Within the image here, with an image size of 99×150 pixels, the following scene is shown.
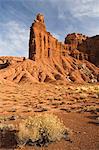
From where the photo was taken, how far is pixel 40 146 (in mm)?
9211

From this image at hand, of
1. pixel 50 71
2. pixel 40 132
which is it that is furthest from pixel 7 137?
pixel 50 71

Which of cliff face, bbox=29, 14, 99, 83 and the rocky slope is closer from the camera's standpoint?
the rocky slope

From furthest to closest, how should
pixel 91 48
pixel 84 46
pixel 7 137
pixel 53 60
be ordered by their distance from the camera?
pixel 84 46 < pixel 91 48 < pixel 53 60 < pixel 7 137

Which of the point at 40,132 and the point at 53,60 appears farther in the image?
the point at 53,60

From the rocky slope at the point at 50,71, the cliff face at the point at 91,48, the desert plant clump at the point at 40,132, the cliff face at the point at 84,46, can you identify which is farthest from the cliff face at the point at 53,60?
the desert plant clump at the point at 40,132

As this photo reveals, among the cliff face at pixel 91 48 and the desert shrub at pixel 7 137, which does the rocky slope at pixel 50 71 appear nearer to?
the cliff face at pixel 91 48

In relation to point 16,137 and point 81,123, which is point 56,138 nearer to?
point 16,137

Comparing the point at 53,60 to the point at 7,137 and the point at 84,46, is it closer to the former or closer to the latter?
the point at 84,46

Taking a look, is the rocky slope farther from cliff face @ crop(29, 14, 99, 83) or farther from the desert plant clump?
the desert plant clump

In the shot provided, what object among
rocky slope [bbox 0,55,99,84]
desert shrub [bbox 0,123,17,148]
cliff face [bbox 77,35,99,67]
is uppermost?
cliff face [bbox 77,35,99,67]

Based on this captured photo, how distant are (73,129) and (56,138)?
1856 mm

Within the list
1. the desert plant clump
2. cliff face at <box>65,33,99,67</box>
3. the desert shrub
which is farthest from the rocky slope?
the desert plant clump

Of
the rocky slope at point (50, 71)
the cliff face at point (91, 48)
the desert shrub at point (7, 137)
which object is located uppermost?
the cliff face at point (91, 48)

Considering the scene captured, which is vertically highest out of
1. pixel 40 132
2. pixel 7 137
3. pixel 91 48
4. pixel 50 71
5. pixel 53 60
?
pixel 91 48
